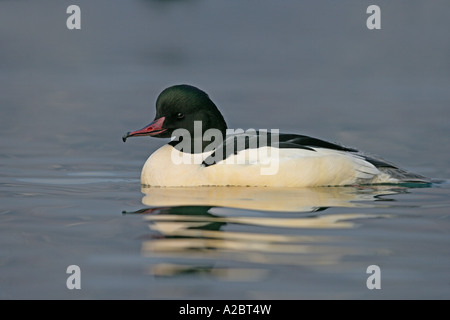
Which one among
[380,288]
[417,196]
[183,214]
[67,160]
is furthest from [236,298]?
[67,160]

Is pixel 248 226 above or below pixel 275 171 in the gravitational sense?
below

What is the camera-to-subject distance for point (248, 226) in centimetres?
743

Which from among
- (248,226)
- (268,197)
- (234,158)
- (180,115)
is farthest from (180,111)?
(248,226)

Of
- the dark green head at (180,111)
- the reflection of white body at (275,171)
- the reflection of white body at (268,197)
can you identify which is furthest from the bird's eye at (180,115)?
the reflection of white body at (268,197)

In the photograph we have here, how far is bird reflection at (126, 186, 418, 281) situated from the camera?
6.32 m

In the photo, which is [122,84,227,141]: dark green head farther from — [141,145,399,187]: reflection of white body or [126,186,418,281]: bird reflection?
[126,186,418,281]: bird reflection

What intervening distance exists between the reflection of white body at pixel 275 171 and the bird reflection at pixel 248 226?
0.12 metres

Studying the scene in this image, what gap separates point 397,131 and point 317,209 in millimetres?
5838

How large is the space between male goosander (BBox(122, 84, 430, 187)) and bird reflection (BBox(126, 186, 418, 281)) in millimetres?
137

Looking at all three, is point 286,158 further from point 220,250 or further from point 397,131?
point 397,131

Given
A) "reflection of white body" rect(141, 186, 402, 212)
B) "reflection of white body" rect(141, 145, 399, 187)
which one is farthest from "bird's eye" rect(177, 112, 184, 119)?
"reflection of white body" rect(141, 186, 402, 212)

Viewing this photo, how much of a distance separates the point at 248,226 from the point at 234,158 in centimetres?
186

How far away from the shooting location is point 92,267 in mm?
6250

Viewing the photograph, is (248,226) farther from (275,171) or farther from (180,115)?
(180,115)
